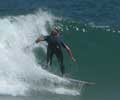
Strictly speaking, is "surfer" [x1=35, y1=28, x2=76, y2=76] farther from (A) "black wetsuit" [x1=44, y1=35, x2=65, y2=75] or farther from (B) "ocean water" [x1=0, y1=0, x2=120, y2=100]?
(B) "ocean water" [x1=0, y1=0, x2=120, y2=100]

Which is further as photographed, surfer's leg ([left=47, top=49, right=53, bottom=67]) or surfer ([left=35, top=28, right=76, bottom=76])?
surfer's leg ([left=47, top=49, right=53, bottom=67])

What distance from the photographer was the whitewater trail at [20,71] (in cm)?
2344

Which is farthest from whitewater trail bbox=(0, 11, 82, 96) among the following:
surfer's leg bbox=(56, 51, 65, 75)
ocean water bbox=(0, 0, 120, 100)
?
surfer's leg bbox=(56, 51, 65, 75)

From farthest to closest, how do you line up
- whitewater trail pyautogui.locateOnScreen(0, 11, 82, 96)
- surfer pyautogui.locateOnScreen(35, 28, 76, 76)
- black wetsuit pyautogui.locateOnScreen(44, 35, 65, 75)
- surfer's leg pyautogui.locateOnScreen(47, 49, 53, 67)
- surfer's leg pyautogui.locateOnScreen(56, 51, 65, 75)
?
surfer's leg pyautogui.locateOnScreen(47, 49, 53, 67) < surfer's leg pyautogui.locateOnScreen(56, 51, 65, 75) < black wetsuit pyautogui.locateOnScreen(44, 35, 65, 75) < surfer pyautogui.locateOnScreen(35, 28, 76, 76) < whitewater trail pyautogui.locateOnScreen(0, 11, 82, 96)

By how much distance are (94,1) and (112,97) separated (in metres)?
15.2

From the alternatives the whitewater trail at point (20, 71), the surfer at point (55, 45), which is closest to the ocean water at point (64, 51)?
the whitewater trail at point (20, 71)

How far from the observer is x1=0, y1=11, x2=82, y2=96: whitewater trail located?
2344 cm

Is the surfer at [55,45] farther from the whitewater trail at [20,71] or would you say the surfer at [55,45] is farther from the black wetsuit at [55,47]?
the whitewater trail at [20,71]

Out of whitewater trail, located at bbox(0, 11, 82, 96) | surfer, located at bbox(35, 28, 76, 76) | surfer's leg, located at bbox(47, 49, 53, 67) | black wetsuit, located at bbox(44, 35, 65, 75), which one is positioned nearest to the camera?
whitewater trail, located at bbox(0, 11, 82, 96)

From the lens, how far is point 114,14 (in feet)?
118

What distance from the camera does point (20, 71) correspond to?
24188 mm

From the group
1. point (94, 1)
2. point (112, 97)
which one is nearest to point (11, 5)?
point (94, 1)

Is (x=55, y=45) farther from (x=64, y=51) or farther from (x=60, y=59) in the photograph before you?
(x=64, y=51)

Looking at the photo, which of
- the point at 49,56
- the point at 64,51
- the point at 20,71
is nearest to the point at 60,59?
the point at 49,56
